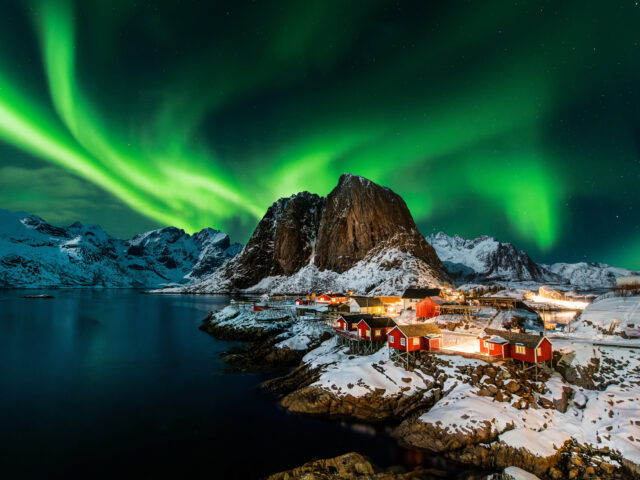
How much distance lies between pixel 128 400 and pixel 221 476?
1896cm

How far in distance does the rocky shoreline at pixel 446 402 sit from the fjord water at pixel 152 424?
5.84 feet

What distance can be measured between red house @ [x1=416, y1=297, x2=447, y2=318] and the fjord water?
2888 centimetres

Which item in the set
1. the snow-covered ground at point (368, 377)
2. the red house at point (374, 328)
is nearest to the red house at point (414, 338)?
the snow-covered ground at point (368, 377)

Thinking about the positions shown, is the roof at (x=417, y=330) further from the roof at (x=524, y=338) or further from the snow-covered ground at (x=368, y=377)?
the roof at (x=524, y=338)

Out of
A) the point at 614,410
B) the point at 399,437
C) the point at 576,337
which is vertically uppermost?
the point at 576,337

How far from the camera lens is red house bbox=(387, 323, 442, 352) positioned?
1358 inches

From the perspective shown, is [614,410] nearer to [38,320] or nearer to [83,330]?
[83,330]

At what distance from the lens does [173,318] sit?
317ft

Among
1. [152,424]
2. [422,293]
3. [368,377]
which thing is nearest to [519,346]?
[368,377]

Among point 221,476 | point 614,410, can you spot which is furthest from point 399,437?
point 614,410

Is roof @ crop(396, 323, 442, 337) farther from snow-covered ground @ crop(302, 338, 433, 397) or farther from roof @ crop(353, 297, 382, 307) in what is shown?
roof @ crop(353, 297, 382, 307)

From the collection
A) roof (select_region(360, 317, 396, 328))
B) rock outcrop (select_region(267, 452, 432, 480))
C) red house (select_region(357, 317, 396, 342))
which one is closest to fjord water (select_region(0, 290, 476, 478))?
rock outcrop (select_region(267, 452, 432, 480))

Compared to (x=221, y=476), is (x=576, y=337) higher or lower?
higher

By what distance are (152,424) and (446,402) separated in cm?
2416
